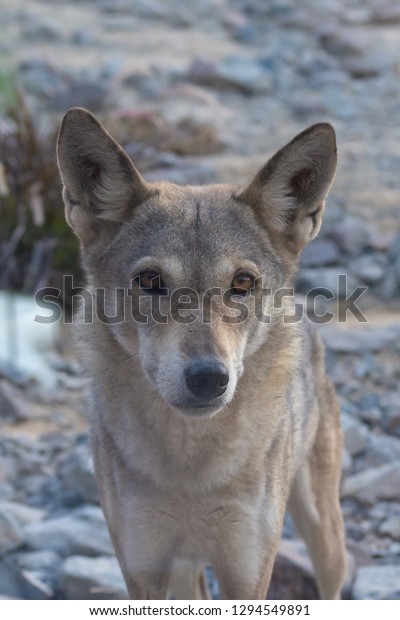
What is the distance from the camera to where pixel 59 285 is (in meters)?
9.63

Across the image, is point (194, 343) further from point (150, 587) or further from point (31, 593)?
point (31, 593)

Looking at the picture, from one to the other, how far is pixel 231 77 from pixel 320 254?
651cm

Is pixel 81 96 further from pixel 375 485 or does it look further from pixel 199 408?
pixel 199 408

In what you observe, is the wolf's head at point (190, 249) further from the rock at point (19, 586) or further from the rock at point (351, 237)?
the rock at point (351, 237)

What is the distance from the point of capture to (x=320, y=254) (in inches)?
410

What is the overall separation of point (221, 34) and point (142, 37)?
4.93 ft

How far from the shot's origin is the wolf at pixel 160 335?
4316 mm

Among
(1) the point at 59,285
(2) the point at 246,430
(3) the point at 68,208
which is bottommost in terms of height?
(1) the point at 59,285

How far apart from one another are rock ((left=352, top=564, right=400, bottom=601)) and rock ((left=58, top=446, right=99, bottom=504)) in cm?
169

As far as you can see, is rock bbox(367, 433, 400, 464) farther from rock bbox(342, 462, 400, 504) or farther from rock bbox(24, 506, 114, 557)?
rock bbox(24, 506, 114, 557)

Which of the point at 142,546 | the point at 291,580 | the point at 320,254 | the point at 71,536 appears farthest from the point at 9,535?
the point at 320,254

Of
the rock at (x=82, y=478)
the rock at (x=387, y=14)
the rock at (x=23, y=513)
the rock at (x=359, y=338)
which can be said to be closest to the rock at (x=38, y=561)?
the rock at (x=23, y=513)

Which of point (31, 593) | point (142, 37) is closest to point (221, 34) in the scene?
point (142, 37)

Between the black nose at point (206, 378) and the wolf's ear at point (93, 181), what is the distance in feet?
3.14
